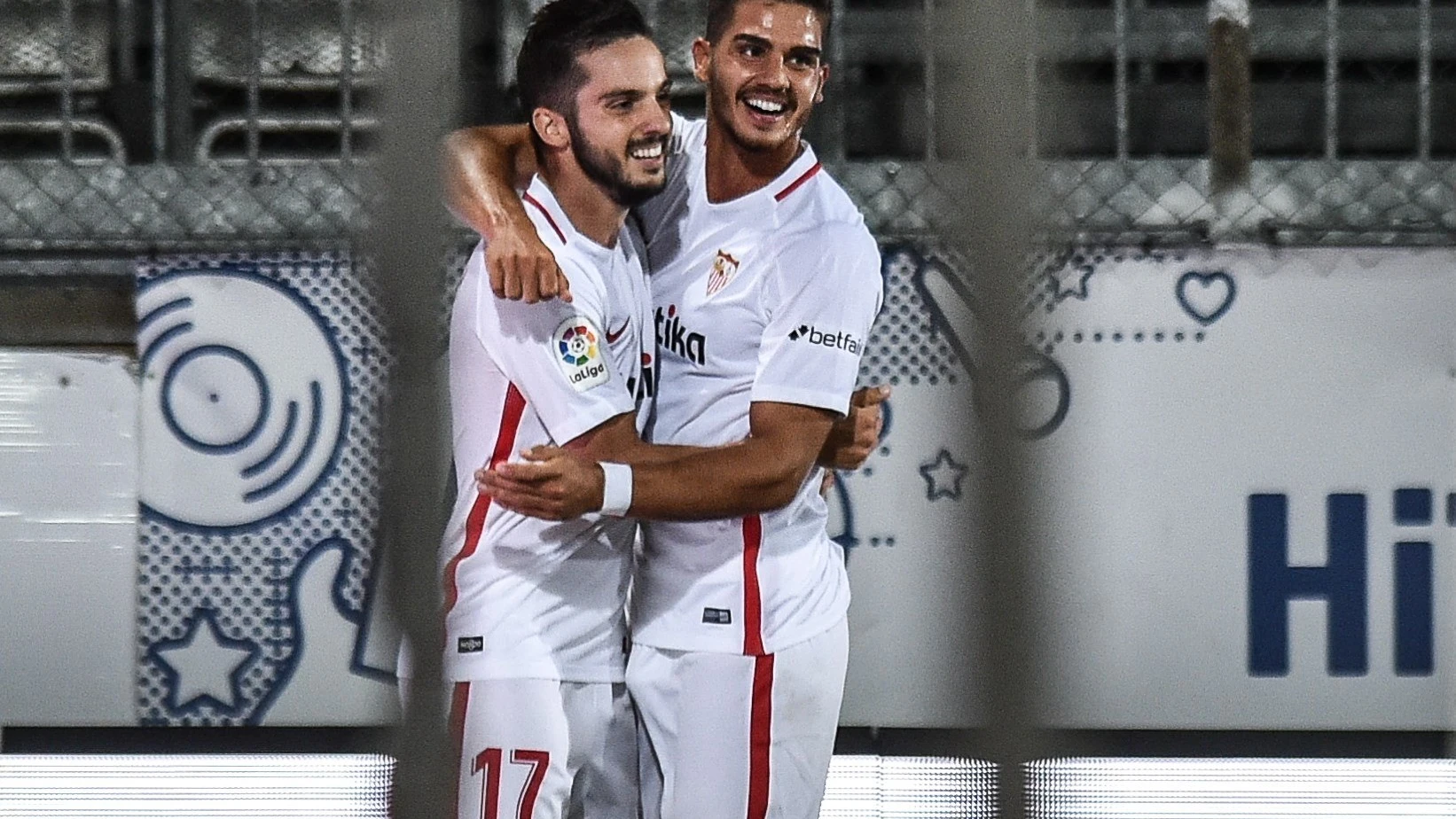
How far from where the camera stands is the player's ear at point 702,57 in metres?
2.09

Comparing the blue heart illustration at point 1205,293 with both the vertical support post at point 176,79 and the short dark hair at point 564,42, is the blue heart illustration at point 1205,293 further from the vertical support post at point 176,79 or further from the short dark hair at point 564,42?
the vertical support post at point 176,79

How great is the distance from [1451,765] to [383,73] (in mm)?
1725

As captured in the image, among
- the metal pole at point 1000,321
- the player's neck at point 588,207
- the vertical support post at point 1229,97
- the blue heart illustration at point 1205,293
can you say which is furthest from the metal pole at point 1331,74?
the metal pole at point 1000,321

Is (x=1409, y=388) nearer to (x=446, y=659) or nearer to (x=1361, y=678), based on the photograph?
(x=1361, y=678)

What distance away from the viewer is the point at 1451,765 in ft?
6.75

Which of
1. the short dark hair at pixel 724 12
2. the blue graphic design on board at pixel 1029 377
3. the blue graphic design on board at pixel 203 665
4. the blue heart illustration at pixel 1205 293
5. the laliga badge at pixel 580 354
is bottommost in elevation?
the blue graphic design on board at pixel 203 665

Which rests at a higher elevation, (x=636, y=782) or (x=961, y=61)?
(x=961, y=61)

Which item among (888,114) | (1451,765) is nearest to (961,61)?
(1451,765)

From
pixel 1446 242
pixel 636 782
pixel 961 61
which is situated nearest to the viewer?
pixel 961 61

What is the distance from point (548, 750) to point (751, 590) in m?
0.28

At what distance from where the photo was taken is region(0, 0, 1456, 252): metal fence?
9.73 feet

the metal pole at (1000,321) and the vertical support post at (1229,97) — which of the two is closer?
the metal pole at (1000,321)

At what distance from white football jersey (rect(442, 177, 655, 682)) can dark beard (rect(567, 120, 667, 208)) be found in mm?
42

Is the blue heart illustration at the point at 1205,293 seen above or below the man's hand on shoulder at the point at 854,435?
above
